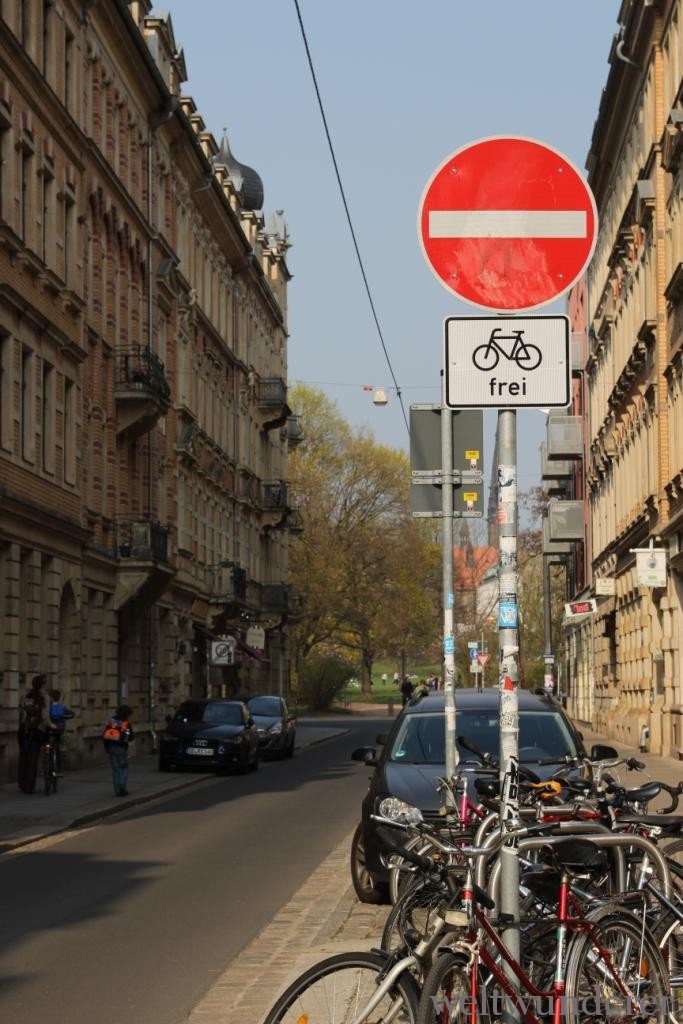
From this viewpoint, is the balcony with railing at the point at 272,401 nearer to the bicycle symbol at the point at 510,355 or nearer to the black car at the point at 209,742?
the black car at the point at 209,742

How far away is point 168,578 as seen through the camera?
142ft

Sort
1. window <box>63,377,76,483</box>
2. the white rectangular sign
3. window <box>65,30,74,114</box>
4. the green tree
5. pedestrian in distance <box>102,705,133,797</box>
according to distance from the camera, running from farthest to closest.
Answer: the green tree
window <box>65,30,74,114</box>
window <box>63,377,76,483</box>
pedestrian in distance <box>102,705,133,797</box>
the white rectangular sign

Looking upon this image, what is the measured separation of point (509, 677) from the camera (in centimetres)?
604

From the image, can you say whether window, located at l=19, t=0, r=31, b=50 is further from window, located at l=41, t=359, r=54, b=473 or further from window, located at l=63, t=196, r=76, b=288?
window, located at l=41, t=359, r=54, b=473

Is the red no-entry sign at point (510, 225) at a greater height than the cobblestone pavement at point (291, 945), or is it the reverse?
the red no-entry sign at point (510, 225)

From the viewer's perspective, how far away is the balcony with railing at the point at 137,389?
4203 centimetres

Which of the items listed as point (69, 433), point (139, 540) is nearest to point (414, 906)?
point (69, 433)

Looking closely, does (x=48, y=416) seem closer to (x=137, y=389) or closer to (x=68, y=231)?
(x=68, y=231)

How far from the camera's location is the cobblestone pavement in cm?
920

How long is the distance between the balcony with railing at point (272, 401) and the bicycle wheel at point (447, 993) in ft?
224

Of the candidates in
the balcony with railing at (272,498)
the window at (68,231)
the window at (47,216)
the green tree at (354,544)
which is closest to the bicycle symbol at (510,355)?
the window at (47,216)

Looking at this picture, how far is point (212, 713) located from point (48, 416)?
7.39m

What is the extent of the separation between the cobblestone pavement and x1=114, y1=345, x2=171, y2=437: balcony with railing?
27453mm

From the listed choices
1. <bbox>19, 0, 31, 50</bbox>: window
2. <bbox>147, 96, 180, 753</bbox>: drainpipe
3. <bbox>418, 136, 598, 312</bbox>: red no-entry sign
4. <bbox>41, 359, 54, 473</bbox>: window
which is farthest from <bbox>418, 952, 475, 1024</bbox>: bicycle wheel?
<bbox>147, 96, 180, 753</bbox>: drainpipe
